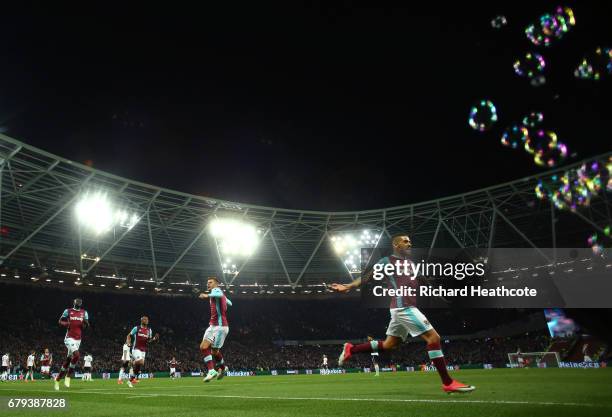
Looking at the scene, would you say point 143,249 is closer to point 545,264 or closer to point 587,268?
point 545,264

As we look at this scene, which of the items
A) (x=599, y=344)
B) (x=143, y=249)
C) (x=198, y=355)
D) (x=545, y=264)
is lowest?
(x=599, y=344)

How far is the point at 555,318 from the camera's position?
1893 inches

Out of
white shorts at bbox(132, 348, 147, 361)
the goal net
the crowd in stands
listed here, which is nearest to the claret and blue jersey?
white shorts at bbox(132, 348, 147, 361)

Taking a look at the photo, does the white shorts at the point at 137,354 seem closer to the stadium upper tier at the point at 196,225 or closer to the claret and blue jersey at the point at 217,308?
the claret and blue jersey at the point at 217,308

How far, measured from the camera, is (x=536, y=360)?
3412cm

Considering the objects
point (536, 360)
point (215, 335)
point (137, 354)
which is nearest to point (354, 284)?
point (215, 335)

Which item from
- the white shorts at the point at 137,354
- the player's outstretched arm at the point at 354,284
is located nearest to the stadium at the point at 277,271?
the white shorts at the point at 137,354

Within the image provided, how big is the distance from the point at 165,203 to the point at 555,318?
39.1 m

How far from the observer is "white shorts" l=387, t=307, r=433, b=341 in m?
7.15

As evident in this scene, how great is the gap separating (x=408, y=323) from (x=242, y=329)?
52.9 meters

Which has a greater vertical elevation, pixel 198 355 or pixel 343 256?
pixel 343 256

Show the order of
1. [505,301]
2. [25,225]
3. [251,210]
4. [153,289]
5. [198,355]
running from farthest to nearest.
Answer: [505,301], [153,289], [198,355], [251,210], [25,225]

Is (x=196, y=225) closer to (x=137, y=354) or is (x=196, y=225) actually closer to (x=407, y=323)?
(x=137, y=354)

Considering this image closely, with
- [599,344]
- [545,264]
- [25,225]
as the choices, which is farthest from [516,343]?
[25,225]
